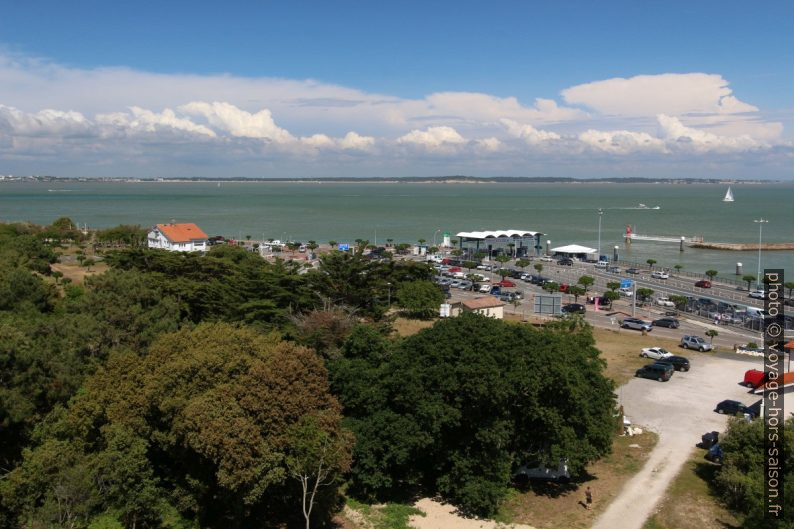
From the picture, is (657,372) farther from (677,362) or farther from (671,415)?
(671,415)

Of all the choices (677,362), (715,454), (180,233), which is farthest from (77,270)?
(715,454)

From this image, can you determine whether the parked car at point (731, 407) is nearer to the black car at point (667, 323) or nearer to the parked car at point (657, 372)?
the parked car at point (657, 372)

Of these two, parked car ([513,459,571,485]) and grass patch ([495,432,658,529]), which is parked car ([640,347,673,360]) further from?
parked car ([513,459,571,485])

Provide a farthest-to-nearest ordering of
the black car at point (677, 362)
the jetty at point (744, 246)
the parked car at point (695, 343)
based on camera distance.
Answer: the jetty at point (744, 246) → the parked car at point (695, 343) → the black car at point (677, 362)

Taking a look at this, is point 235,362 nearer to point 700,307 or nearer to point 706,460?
point 706,460

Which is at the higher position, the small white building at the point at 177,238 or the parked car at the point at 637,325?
the small white building at the point at 177,238

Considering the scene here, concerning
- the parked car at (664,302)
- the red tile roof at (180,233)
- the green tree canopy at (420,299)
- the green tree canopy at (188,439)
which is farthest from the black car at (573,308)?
the red tile roof at (180,233)

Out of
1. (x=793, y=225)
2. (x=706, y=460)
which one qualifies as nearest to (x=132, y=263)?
(x=706, y=460)
